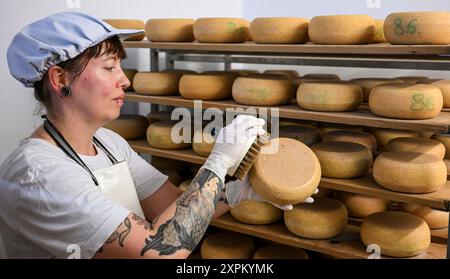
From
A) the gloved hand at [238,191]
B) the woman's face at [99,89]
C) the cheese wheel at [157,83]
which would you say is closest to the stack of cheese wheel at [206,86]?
the cheese wheel at [157,83]

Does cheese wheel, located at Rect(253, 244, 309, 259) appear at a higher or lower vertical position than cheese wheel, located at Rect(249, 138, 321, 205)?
lower

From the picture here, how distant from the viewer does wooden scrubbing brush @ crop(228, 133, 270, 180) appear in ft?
4.11

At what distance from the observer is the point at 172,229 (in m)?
1.12

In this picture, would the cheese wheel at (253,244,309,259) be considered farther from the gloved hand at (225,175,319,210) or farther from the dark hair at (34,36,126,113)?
the dark hair at (34,36,126,113)

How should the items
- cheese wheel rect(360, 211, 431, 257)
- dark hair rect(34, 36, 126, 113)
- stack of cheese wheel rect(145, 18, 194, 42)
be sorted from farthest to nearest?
stack of cheese wheel rect(145, 18, 194, 42), cheese wheel rect(360, 211, 431, 257), dark hair rect(34, 36, 126, 113)

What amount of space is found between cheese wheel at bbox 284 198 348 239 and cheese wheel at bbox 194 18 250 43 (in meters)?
0.75

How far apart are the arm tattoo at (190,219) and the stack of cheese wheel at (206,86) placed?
89cm

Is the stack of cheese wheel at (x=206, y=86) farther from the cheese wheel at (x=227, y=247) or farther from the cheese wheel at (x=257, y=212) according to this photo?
the cheese wheel at (x=227, y=247)

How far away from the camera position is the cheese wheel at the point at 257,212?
6.52 feet

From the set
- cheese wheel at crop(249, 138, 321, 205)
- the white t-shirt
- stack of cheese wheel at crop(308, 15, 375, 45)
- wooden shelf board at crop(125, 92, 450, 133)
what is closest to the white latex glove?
cheese wheel at crop(249, 138, 321, 205)

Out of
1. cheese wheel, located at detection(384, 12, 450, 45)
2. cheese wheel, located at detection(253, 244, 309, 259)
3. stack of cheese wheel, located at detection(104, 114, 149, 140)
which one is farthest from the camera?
stack of cheese wheel, located at detection(104, 114, 149, 140)

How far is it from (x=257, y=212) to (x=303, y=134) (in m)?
0.38

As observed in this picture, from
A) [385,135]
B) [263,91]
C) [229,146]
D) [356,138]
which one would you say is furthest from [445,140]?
[229,146]
